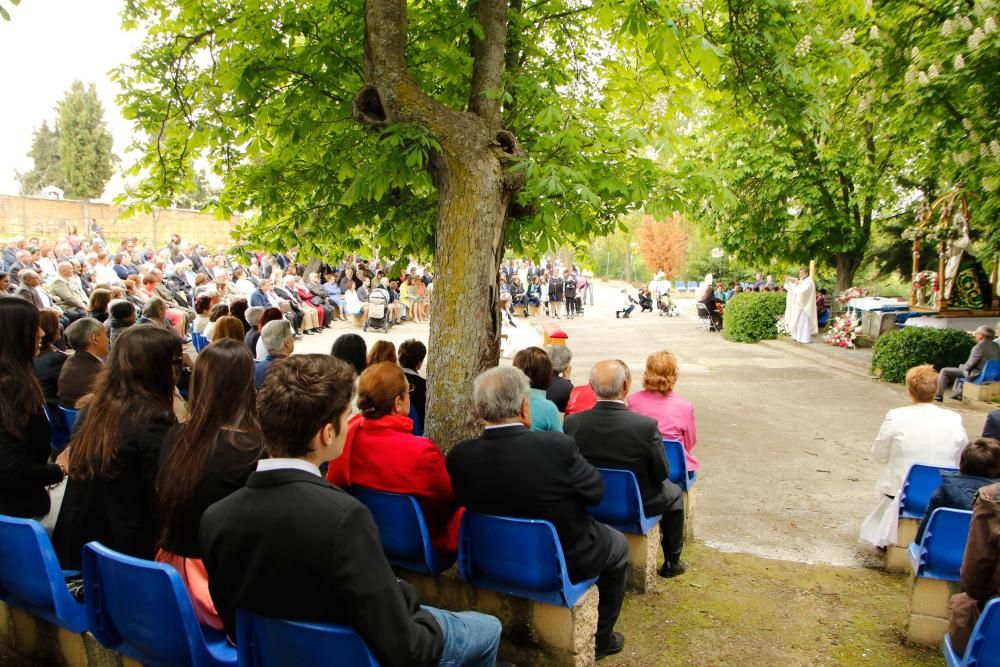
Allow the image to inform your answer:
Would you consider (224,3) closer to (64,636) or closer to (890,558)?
(64,636)

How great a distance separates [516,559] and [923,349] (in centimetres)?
1153

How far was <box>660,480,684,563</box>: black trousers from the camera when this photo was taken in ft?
14.7

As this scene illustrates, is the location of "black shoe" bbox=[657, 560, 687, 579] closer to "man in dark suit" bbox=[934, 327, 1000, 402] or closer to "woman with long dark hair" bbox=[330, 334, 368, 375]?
"woman with long dark hair" bbox=[330, 334, 368, 375]

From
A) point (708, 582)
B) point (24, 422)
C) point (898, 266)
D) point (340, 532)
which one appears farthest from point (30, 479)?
point (898, 266)

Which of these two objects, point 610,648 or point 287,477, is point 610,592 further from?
point 287,477

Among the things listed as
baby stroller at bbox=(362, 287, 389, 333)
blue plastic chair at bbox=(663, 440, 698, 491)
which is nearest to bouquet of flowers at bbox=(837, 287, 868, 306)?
baby stroller at bbox=(362, 287, 389, 333)

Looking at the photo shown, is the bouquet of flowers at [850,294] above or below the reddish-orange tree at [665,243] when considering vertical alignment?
below

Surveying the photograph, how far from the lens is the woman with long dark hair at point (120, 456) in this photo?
2695mm

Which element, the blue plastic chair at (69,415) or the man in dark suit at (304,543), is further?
the blue plastic chair at (69,415)

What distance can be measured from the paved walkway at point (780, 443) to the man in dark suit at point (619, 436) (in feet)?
5.08

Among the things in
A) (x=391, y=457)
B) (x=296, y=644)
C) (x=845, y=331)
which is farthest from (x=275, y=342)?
(x=845, y=331)

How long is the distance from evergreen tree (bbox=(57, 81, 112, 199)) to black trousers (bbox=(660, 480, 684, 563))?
52165 millimetres

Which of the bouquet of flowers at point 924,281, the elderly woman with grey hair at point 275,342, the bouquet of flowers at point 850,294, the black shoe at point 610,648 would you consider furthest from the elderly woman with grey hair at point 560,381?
the bouquet of flowers at point 850,294

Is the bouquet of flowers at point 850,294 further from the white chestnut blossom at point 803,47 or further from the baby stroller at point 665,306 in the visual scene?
the white chestnut blossom at point 803,47
